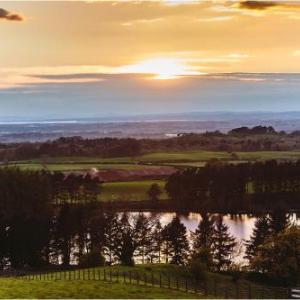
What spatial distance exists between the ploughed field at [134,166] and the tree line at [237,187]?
12.6ft

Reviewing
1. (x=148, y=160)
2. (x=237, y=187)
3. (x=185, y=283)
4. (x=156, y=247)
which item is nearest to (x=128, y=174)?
(x=148, y=160)

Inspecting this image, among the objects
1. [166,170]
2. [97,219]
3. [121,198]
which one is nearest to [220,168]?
[166,170]

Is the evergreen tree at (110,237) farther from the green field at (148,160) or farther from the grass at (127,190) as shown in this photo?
the green field at (148,160)

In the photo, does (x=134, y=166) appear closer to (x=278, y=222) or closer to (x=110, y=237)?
(x=110, y=237)

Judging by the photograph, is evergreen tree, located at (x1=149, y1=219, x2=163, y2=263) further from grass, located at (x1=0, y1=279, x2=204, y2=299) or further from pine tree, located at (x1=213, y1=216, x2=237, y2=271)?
grass, located at (x1=0, y1=279, x2=204, y2=299)

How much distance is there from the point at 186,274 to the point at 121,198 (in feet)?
160

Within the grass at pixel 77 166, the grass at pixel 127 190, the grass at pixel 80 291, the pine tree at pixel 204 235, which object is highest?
the grass at pixel 80 291

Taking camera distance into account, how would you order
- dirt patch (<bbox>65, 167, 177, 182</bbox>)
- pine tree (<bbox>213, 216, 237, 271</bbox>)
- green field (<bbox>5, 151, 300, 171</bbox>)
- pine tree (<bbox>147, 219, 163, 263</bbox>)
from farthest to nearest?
green field (<bbox>5, 151, 300, 171</bbox>) → dirt patch (<bbox>65, 167, 177, 182</bbox>) → pine tree (<bbox>147, 219, 163, 263</bbox>) → pine tree (<bbox>213, 216, 237, 271</bbox>)

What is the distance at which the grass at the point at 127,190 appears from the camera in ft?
267

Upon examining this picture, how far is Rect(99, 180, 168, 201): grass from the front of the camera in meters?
81.5

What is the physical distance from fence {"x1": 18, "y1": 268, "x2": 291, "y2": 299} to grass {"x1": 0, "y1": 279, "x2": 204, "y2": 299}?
1.61 meters

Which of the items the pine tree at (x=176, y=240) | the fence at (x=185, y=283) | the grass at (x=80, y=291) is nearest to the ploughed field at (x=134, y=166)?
the pine tree at (x=176, y=240)

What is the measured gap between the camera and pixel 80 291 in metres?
23.5

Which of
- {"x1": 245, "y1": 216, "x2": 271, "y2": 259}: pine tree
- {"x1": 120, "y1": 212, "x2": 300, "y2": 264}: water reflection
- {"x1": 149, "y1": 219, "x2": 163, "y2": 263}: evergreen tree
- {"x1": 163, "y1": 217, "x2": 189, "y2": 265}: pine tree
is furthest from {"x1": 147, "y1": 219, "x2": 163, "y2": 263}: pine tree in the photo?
{"x1": 120, "y1": 212, "x2": 300, "y2": 264}: water reflection
